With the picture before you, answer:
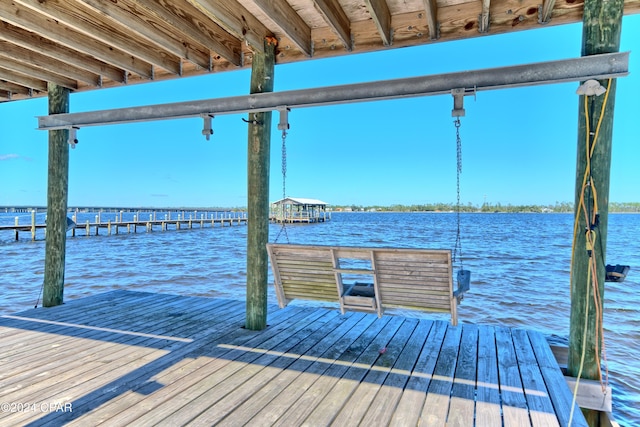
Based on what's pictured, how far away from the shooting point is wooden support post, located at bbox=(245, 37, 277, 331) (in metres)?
3.17

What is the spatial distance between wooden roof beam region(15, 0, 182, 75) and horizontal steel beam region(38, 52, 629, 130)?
1.66 ft

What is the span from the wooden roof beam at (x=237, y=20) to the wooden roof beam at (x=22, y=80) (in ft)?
8.25

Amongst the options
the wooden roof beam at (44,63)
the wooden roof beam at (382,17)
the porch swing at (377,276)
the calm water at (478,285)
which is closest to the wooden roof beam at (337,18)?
the wooden roof beam at (382,17)

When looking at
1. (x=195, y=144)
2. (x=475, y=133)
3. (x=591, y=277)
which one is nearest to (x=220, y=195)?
(x=195, y=144)

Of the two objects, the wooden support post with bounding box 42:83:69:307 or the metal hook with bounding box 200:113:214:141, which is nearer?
the metal hook with bounding box 200:113:214:141

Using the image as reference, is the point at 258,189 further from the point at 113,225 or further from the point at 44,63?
the point at 113,225

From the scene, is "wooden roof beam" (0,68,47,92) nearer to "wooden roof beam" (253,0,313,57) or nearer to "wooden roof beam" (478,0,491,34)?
"wooden roof beam" (253,0,313,57)

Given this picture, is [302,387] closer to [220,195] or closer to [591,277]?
[591,277]

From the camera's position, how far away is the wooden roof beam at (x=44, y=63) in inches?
124

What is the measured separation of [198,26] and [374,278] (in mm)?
2443

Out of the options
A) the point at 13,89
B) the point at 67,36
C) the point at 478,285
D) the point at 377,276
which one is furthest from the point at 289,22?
the point at 478,285

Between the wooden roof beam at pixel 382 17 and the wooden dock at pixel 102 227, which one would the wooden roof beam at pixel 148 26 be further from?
the wooden dock at pixel 102 227

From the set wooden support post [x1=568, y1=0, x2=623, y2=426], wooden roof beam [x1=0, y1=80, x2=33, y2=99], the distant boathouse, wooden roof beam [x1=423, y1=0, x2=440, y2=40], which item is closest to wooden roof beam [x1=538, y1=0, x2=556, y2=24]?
wooden support post [x1=568, y1=0, x2=623, y2=426]

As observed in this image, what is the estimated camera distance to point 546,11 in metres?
2.45
